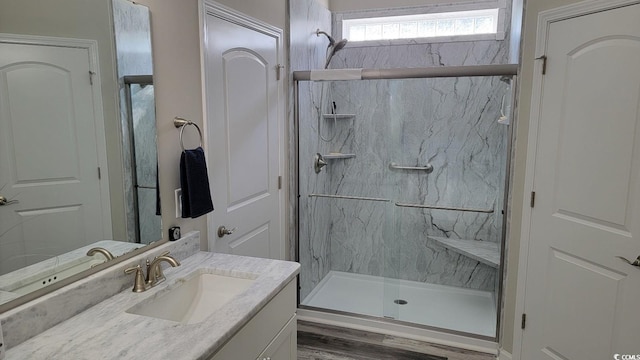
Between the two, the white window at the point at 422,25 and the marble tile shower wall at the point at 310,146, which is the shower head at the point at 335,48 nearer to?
the marble tile shower wall at the point at 310,146

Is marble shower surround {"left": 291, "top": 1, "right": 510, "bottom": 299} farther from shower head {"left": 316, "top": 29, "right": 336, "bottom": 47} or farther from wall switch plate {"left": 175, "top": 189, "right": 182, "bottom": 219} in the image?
wall switch plate {"left": 175, "top": 189, "right": 182, "bottom": 219}

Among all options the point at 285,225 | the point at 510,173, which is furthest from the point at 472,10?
the point at 285,225

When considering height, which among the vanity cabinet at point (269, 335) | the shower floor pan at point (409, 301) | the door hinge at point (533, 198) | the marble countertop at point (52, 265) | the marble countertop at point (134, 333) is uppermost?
the door hinge at point (533, 198)

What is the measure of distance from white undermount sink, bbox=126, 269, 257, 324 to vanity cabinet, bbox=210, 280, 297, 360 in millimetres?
157

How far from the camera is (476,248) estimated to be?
335cm

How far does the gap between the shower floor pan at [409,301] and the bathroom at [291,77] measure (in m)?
0.17

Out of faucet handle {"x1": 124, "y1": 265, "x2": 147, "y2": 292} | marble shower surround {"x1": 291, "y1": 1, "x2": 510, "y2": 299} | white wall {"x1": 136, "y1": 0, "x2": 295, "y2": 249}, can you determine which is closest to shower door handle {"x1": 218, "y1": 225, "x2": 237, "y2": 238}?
white wall {"x1": 136, "y1": 0, "x2": 295, "y2": 249}

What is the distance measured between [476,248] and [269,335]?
7.62 ft

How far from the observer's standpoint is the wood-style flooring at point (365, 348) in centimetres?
265

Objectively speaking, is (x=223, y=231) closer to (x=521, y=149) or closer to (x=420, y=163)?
(x=521, y=149)

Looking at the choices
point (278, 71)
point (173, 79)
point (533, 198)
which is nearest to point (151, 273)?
point (173, 79)

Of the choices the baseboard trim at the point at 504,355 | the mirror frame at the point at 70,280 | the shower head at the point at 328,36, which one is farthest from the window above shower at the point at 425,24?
the mirror frame at the point at 70,280

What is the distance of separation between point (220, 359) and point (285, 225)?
1.77 meters

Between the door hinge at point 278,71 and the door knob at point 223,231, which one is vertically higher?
the door hinge at point 278,71
